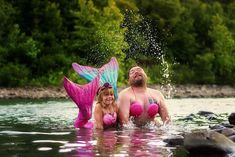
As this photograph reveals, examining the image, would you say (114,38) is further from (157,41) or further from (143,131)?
(143,131)

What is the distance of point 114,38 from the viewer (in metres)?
55.8

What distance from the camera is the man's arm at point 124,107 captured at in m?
13.1

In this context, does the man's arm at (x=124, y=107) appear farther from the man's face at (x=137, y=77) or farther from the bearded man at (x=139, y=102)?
the man's face at (x=137, y=77)

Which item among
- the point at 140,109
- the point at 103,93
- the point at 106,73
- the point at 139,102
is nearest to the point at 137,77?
the point at 139,102

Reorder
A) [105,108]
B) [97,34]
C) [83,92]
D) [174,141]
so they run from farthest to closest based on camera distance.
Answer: [97,34], [83,92], [105,108], [174,141]

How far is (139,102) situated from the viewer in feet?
43.7

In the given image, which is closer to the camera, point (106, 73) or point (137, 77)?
point (137, 77)

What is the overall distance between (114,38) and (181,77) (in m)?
11.8

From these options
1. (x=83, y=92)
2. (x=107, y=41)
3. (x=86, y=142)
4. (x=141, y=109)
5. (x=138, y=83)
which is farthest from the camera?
(x=107, y=41)

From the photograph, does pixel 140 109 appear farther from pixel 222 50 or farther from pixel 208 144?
pixel 222 50

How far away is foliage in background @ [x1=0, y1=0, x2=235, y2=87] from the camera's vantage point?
5344 centimetres

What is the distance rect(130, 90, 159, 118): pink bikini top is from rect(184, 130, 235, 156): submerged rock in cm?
358

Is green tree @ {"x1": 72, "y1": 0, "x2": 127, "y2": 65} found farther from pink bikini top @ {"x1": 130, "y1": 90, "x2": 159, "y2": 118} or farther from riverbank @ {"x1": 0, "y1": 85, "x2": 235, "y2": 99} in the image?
pink bikini top @ {"x1": 130, "y1": 90, "x2": 159, "y2": 118}

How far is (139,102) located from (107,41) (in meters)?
43.5
